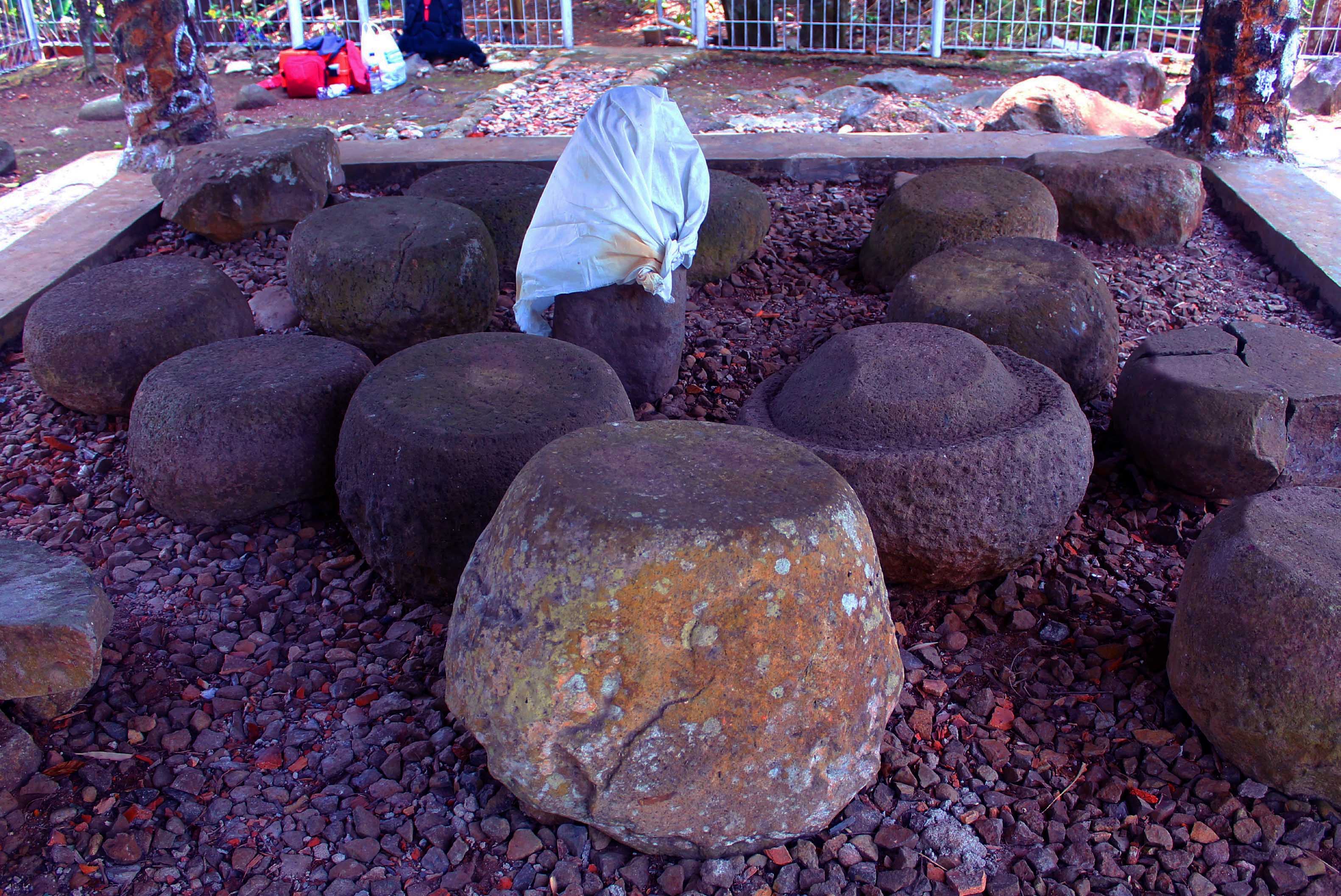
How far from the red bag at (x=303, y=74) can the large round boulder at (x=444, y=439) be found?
7592 mm

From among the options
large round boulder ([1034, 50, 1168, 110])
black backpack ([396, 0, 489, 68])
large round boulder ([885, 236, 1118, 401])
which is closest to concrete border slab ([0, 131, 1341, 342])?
large round boulder ([885, 236, 1118, 401])

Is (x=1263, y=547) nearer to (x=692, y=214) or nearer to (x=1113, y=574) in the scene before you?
(x=1113, y=574)

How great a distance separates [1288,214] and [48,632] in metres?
5.80

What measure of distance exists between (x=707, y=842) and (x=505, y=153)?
16.9 feet

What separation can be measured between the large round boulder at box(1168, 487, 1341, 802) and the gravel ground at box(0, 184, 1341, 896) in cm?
11

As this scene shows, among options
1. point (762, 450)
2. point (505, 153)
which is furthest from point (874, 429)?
point (505, 153)

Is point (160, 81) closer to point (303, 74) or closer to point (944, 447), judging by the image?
point (303, 74)

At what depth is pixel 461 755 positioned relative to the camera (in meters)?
2.37

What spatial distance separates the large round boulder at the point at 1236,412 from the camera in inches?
123

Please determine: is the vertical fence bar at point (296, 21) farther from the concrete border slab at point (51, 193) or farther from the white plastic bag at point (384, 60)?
the concrete border slab at point (51, 193)

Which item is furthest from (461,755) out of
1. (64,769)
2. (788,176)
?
(788,176)

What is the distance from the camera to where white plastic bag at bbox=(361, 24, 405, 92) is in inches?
388

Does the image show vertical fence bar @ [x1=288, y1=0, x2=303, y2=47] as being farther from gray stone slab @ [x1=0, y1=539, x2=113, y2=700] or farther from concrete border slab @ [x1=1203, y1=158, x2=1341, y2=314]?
gray stone slab @ [x1=0, y1=539, x2=113, y2=700]

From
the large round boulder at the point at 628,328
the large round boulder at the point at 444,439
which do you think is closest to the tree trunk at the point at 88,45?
the large round boulder at the point at 628,328
